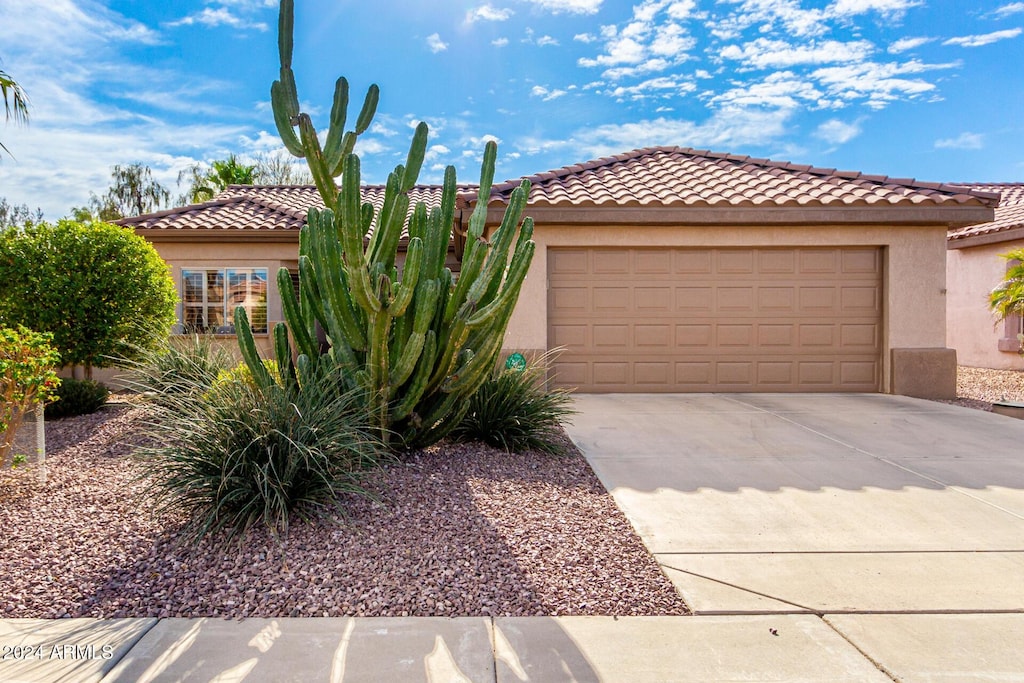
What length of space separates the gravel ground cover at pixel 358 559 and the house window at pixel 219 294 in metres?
9.16

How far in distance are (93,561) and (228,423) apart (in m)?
1.09

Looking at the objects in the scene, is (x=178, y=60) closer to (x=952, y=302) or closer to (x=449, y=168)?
(x=449, y=168)

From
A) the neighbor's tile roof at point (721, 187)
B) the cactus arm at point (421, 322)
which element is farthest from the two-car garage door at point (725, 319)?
the cactus arm at point (421, 322)

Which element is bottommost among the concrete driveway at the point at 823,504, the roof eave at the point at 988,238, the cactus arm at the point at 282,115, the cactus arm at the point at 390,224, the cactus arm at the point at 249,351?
the concrete driveway at the point at 823,504

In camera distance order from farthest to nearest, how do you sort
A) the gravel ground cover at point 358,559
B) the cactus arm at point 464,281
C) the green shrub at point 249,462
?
1. the cactus arm at point 464,281
2. the green shrub at point 249,462
3. the gravel ground cover at point 358,559

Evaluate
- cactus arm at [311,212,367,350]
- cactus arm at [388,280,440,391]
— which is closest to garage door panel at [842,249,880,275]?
cactus arm at [388,280,440,391]

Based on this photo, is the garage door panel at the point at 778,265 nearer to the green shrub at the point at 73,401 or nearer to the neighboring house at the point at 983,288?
the neighboring house at the point at 983,288

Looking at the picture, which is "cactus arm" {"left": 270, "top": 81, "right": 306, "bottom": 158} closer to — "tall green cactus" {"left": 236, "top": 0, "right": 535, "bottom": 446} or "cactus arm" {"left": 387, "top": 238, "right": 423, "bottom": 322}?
"tall green cactus" {"left": 236, "top": 0, "right": 535, "bottom": 446}

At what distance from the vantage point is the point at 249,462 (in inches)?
171

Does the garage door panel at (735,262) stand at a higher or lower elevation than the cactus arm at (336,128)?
lower

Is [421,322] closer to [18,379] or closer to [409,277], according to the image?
[409,277]

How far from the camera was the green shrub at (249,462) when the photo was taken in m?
4.23

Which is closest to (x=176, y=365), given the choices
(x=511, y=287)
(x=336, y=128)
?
(x=336, y=128)

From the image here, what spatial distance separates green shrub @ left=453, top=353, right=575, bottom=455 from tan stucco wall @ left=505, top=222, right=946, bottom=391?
3.99 m
